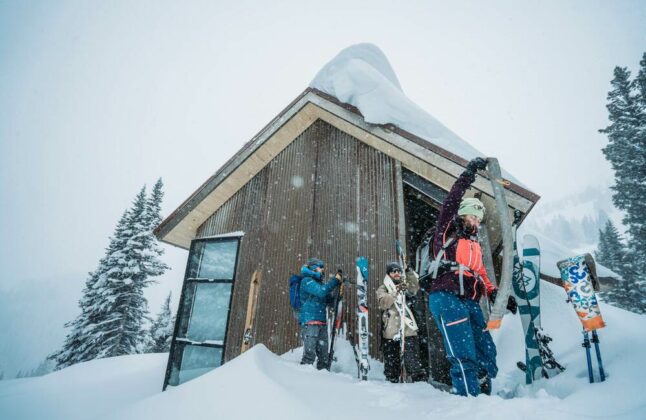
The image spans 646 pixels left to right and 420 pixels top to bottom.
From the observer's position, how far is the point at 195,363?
7.30 meters

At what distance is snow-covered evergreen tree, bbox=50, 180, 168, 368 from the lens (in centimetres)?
1619

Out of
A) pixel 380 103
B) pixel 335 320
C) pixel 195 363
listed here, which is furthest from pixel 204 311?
pixel 380 103

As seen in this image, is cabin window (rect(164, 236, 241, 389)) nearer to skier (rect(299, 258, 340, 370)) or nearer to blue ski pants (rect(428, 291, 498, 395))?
skier (rect(299, 258, 340, 370))

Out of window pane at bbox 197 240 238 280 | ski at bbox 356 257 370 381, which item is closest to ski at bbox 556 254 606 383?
ski at bbox 356 257 370 381

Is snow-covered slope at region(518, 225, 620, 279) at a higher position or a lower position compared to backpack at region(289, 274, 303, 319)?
higher

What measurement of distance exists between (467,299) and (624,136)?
20679 millimetres

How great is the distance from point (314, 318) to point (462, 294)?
2.37 metres

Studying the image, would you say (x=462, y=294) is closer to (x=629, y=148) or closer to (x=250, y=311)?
(x=250, y=311)

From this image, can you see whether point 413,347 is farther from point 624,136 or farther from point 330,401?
point 624,136

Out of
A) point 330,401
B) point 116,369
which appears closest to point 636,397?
point 330,401

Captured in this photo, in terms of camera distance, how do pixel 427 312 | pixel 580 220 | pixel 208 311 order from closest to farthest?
pixel 427 312 → pixel 208 311 → pixel 580 220

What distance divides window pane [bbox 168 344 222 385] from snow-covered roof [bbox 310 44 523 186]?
251 inches

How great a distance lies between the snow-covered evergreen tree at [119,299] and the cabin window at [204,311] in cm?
1192

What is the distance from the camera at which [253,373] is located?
2.70 metres
